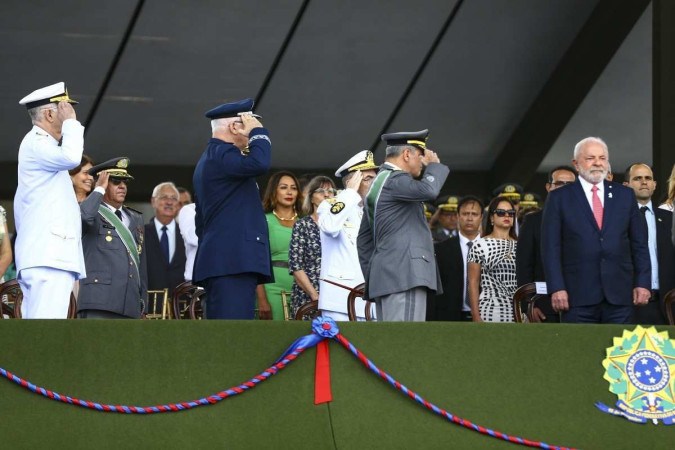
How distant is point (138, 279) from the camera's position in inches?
332

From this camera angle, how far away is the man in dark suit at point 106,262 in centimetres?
816

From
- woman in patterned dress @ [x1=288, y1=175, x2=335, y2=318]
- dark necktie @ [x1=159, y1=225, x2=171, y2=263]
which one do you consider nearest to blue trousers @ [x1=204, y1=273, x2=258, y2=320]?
woman in patterned dress @ [x1=288, y1=175, x2=335, y2=318]

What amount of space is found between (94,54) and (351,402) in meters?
7.96

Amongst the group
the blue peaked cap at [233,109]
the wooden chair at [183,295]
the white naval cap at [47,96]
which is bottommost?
the wooden chair at [183,295]

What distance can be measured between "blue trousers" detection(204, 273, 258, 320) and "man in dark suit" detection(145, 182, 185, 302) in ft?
11.2

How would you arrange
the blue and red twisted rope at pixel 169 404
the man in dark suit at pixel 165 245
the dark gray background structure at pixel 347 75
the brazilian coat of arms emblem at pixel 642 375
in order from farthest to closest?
the dark gray background structure at pixel 347 75, the man in dark suit at pixel 165 245, the brazilian coat of arms emblem at pixel 642 375, the blue and red twisted rope at pixel 169 404

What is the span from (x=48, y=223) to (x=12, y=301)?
7.57 feet

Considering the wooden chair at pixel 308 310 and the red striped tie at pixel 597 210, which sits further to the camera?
the wooden chair at pixel 308 310

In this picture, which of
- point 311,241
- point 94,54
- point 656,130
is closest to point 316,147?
point 94,54

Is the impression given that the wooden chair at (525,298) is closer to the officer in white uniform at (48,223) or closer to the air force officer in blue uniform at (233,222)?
the air force officer in blue uniform at (233,222)

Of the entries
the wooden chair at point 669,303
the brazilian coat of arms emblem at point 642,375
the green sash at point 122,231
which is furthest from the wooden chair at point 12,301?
the wooden chair at point 669,303

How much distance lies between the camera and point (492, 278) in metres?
9.55

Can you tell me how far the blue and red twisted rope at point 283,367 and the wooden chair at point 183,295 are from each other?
311 centimetres

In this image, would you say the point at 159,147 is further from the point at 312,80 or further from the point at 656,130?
the point at 656,130
